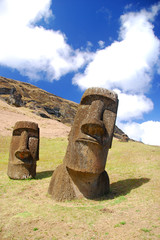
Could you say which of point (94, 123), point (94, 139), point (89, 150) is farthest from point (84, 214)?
point (94, 123)

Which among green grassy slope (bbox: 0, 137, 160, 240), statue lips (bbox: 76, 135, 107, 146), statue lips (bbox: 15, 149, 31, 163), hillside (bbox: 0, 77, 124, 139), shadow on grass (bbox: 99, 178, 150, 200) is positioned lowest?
green grassy slope (bbox: 0, 137, 160, 240)

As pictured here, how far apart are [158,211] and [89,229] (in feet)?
6.78

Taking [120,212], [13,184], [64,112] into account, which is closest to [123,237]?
Answer: [120,212]

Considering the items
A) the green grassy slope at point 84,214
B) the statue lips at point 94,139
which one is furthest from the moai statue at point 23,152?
the statue lips at point 94,139

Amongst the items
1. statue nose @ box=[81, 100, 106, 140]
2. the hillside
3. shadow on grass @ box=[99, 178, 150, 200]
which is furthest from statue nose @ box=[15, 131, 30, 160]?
the hillside

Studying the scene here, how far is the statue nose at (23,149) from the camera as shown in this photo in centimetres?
1050

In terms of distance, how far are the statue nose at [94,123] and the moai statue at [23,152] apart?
15.6 feet

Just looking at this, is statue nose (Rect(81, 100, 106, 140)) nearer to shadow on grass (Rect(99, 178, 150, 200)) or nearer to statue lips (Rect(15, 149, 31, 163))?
shadow on grass (Rect(99, 178, 150, 200))

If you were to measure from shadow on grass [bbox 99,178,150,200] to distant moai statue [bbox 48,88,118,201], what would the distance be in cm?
41

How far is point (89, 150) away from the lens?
7.11m

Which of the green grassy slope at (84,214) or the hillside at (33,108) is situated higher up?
the hillside at (33,108)

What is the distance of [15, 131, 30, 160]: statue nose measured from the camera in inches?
413

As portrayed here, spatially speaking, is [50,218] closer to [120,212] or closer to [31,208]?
[31,208]

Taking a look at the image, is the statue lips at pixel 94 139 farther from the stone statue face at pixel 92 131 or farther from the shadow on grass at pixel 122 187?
the shadow on grass at pixel 122 187
